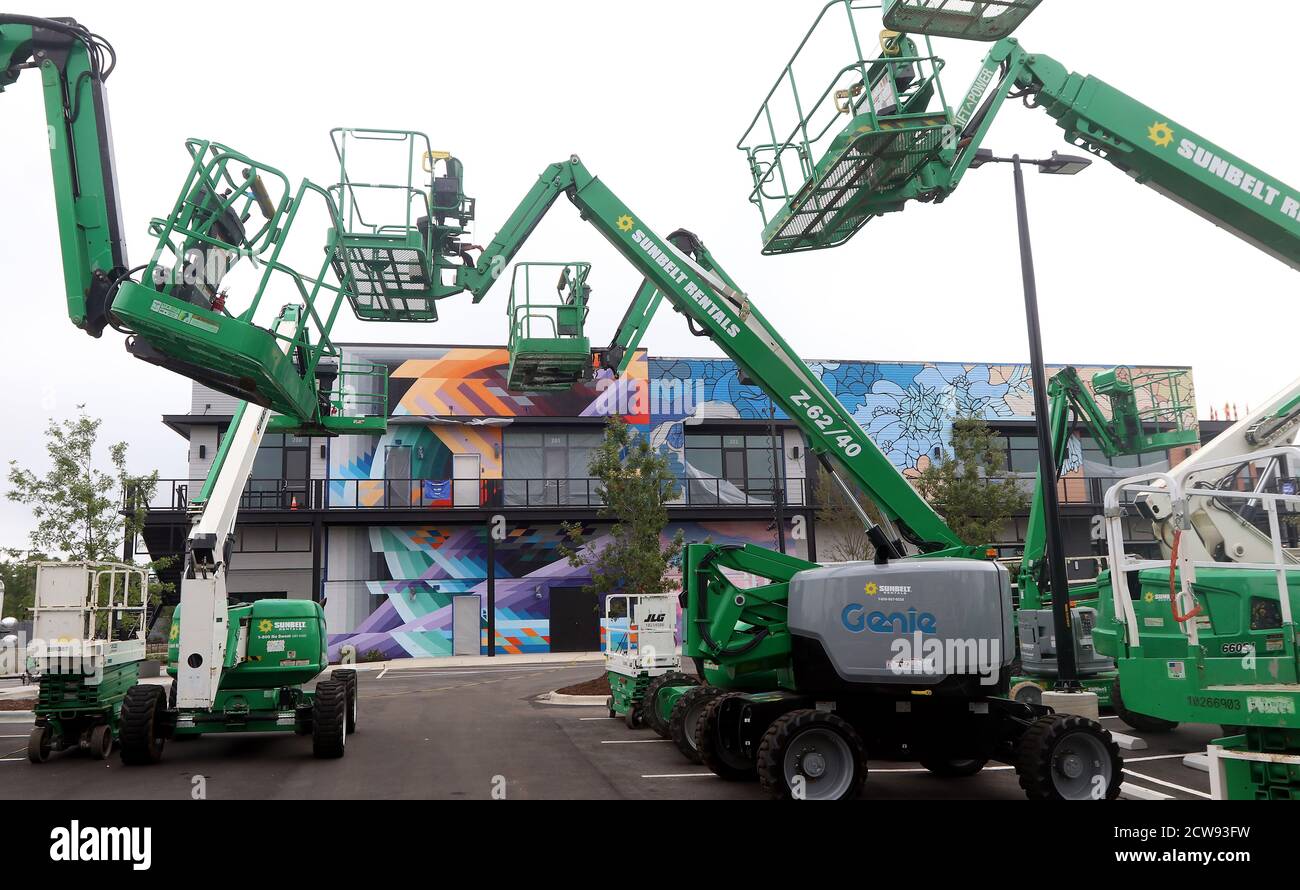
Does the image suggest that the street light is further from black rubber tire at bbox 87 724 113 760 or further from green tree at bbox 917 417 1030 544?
black rubber tire at bbox 87 724 113 760

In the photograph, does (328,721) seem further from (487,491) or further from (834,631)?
(487,491)

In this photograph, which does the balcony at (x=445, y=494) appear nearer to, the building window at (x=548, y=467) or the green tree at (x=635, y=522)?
the building window at (x=548, y=467)

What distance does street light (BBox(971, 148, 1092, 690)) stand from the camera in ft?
46.0

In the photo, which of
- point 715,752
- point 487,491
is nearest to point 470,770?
point 715,752

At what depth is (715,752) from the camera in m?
10.7

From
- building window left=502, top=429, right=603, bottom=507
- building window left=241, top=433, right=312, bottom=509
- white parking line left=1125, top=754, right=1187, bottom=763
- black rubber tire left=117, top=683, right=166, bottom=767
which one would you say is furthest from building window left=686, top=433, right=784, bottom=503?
black rubber tire left=117, top=683, right=166, bottom=767

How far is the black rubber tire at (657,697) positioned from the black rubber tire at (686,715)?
1.38 meters

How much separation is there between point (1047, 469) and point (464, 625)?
26.1 m

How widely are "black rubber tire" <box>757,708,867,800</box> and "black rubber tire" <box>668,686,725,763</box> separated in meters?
3.32

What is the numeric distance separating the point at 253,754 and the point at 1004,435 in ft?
115

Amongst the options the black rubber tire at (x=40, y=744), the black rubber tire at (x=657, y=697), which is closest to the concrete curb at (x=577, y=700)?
the black rubber tire at (x=657, y=697)

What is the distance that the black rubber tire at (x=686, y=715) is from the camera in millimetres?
12391
